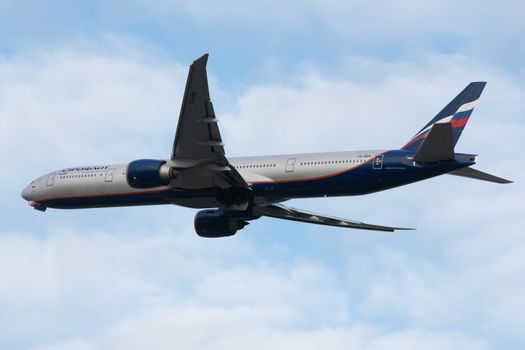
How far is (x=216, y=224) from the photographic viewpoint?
52.5 m

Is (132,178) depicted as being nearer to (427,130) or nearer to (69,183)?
(69,183)

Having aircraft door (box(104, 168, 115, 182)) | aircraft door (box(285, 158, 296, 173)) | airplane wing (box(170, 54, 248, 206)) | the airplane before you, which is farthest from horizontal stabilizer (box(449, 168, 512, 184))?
aircraft door (box(104, 168, 115, 182))

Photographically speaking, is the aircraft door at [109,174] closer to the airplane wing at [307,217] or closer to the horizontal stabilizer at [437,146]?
the airplane wing at [307,217]

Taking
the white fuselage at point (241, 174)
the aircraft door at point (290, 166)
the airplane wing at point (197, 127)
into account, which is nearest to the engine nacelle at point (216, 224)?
the white fuselage at point (241, 174)

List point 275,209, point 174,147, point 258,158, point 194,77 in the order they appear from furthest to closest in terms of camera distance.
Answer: point 275,209 → point 258,158 → point 174,147 → point 194,77

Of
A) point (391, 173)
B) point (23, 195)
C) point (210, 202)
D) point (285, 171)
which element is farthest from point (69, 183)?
point (391, 173)

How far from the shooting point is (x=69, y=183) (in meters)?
52.3

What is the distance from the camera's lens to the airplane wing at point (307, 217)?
5359cm

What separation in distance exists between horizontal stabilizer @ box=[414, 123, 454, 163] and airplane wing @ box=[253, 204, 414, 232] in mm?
9164

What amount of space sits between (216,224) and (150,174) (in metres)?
7.03

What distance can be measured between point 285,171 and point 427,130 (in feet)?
21.4

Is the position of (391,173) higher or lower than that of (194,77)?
lower

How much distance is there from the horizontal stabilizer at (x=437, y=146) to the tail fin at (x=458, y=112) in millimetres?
2028

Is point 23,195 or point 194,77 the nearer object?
point 194,77
